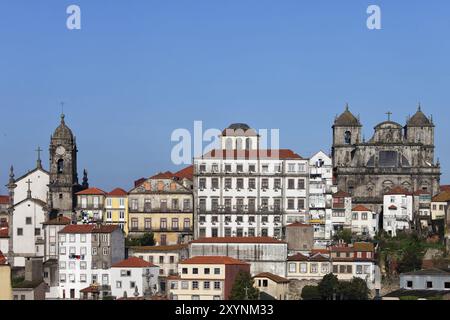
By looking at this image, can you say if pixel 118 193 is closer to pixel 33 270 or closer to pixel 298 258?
pixel 33 270

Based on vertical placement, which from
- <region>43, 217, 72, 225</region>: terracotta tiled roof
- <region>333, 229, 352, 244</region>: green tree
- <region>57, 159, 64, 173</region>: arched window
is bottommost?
<region>333, 229, 352, 244</region>: green tree

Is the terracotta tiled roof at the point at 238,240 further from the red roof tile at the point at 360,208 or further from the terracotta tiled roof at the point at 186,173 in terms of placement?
the red roof tile at the point at 360,208

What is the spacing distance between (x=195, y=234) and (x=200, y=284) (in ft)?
40.2

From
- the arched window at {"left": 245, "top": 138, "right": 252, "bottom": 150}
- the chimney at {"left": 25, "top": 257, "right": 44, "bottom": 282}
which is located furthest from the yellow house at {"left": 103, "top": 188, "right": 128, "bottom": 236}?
the chimney at {"left": 25, "top": 257, "right": 44, "bottom": 282}

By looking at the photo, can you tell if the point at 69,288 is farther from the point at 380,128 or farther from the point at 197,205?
the point at 380,128

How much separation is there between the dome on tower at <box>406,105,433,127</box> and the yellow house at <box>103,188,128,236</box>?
27.1m

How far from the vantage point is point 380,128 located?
11075cm

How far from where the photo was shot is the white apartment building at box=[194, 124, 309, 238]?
96.4 meters

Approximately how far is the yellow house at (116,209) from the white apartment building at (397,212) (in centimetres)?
1869

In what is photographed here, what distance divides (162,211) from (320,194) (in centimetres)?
1119

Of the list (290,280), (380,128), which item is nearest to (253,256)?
(290,280)

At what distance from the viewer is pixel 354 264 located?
291ft

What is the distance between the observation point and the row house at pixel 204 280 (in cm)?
8369

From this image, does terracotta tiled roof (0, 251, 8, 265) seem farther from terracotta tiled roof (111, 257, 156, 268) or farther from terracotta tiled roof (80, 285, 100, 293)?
terracotta tiled roof (111, 257, 156, 268)
